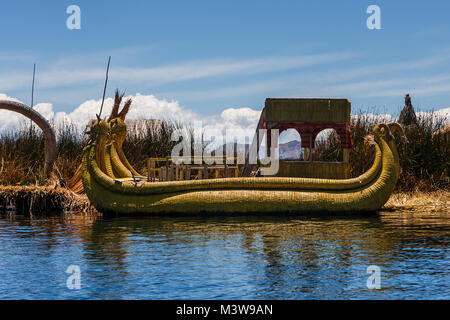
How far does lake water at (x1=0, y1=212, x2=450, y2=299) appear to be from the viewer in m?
8.65

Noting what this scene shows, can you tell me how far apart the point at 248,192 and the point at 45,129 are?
27.1 ft

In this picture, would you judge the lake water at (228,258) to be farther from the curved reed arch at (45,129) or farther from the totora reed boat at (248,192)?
the curved reed arch at (45,129)

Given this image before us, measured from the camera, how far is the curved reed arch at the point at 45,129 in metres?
21.7

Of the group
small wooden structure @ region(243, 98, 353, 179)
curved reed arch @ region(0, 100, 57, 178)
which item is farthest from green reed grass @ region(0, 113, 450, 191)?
small wooden structure @ region(243, 98, 353, 179)

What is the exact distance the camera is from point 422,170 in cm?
2242

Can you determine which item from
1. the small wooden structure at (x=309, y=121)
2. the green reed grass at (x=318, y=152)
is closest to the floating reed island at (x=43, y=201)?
the green reed grass at (x=318, y=152)

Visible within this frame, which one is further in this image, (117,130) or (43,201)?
(43,201)

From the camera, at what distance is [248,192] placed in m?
16.8

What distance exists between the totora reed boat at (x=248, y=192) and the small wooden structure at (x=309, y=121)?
2.82 feet

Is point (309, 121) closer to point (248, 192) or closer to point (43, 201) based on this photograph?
point (248, 192)

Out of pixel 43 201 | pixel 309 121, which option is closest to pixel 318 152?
pixel 309 121

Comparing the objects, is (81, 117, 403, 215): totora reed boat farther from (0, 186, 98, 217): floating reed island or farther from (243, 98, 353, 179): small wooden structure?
(0, 186, 98, 217): floating reed island
